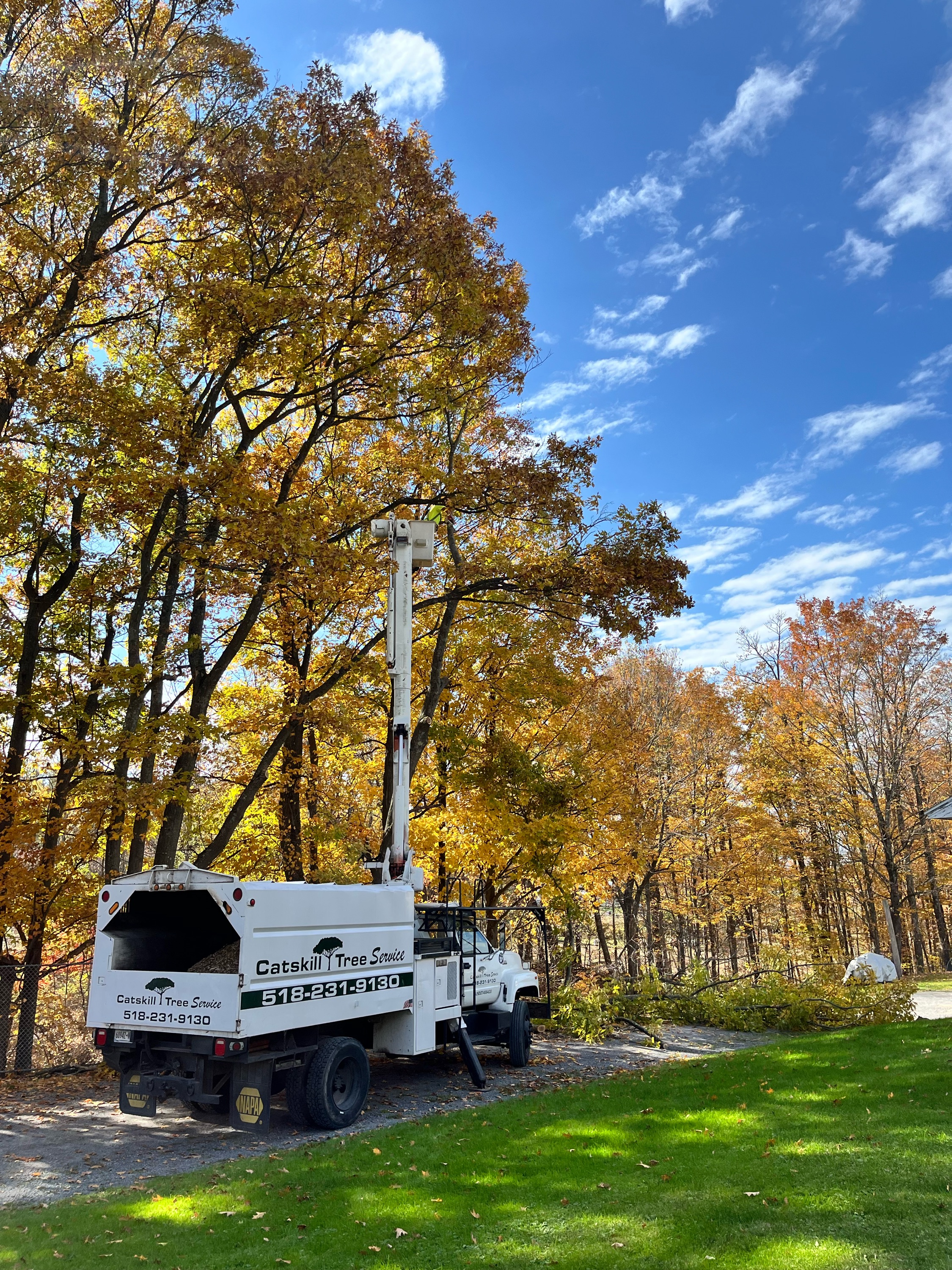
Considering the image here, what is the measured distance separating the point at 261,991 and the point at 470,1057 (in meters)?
4.28

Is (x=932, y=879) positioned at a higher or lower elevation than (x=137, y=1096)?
higher

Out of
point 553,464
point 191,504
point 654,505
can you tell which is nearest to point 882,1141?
point 654,505

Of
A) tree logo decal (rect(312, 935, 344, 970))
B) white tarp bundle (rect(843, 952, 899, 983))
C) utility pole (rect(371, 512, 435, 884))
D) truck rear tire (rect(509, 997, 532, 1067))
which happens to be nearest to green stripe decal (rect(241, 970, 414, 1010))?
tree logo decal (rect(312, 935, 344, 970))

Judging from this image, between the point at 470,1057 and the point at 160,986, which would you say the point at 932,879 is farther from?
the point at 160,986

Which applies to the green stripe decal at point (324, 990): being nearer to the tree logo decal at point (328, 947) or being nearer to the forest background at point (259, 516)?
the tree logo decal at point (328, 947)

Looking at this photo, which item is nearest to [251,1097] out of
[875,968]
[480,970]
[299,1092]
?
[299,1092]

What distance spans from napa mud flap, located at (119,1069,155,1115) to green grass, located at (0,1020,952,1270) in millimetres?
1287

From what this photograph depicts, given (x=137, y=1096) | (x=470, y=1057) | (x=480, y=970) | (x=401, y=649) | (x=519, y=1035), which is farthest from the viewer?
(x=519, y=1035)

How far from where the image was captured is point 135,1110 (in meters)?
8.30

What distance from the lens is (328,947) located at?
348 inches

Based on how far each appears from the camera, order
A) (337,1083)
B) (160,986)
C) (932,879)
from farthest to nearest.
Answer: (932,879)
(337,1083)
(160,986)

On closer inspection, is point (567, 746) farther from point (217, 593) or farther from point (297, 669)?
point (217, 593)

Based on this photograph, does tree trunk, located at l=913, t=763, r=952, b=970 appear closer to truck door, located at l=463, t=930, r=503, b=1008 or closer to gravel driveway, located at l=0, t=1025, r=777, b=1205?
gravel driveway, located at l=0, t=1025, r=777, b=1205

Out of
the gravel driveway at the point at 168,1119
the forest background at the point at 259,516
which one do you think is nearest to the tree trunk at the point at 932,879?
the forest background at the point at 259,516
